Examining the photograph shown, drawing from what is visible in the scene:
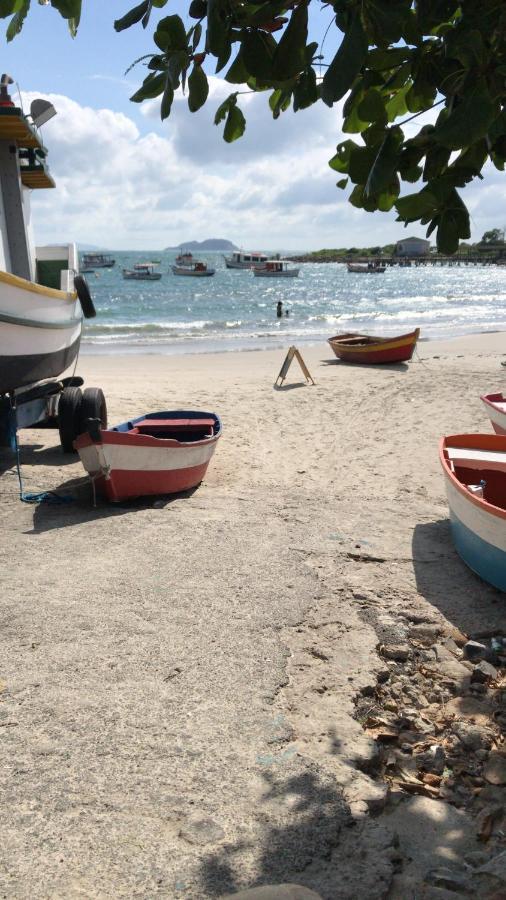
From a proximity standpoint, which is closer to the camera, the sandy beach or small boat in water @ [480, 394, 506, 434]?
the sandy beach

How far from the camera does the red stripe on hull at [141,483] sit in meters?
7.26

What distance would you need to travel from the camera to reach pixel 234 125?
2752 millimetres

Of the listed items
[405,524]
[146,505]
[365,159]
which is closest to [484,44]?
[365,159]

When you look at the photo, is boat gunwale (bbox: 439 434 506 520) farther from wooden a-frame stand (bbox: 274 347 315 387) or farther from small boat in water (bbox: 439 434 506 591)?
wooden a-frame stand (bbox: 274 347 315 387)

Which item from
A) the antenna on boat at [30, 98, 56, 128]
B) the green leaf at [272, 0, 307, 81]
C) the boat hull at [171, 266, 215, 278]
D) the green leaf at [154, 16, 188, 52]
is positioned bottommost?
the green leaf at [272, 0, 307, 81]

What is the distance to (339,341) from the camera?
19641 millimetres

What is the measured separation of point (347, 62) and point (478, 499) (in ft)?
13.0

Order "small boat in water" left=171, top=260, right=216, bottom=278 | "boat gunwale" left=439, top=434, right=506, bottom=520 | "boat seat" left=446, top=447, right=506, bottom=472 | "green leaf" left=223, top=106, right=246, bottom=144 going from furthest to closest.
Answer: "small boat in water" left=171, top=260, right=216, bottom=278 → "boat seat" left=446, top=447, right=506, bottom=472 → "boat gunwale" left=439, top=434, right=506, bottom=520 → "green leaf" left=223, top=106, right=246, bottom=144

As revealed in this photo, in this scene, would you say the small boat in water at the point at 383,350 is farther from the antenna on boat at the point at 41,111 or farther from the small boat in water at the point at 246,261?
the small boat in water at the point at 246,261

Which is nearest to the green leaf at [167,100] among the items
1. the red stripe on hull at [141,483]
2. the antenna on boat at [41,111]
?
the red stripe on hull at [141,483]

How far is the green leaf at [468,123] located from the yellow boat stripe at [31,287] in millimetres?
5977

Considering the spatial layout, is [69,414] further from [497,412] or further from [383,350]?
[383,350]

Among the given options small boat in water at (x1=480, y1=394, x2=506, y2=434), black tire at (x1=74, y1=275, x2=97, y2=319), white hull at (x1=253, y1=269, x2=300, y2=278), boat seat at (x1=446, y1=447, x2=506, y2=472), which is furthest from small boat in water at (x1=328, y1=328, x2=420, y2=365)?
white hull at (x1=253, y1=269, x2=300, y2=278)

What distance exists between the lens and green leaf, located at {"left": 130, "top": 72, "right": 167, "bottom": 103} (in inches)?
93.8
